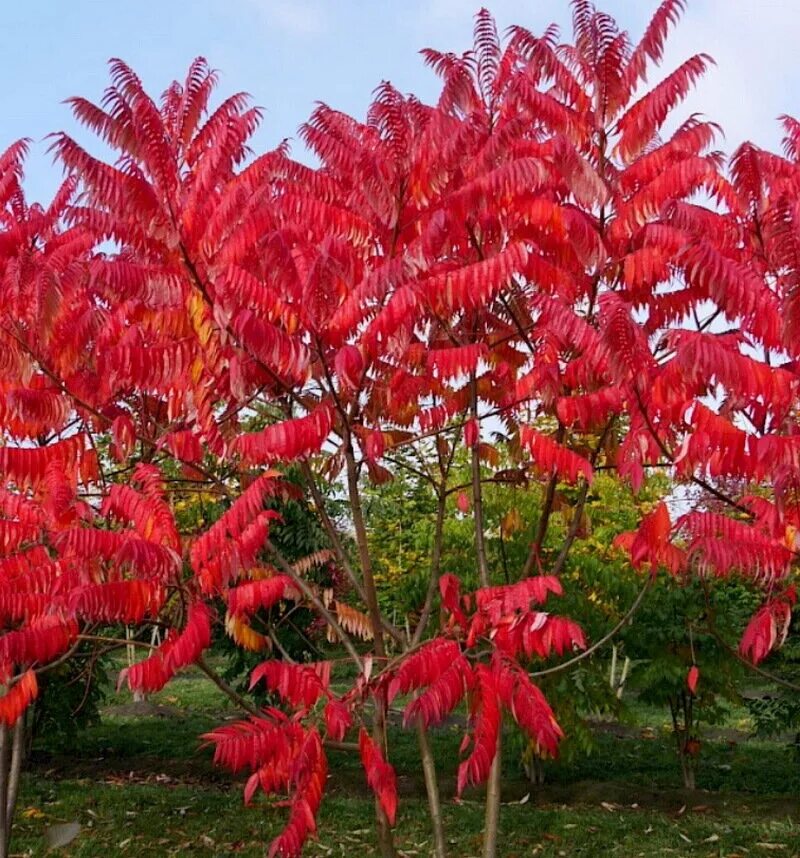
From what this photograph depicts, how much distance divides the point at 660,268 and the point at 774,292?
0.53 m

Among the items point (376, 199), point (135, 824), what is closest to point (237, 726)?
point (376, 199)

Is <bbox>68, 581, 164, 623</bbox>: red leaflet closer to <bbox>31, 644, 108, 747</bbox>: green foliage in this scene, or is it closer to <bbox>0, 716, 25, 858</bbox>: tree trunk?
<bbox>0, 716, 25, 858</bbox>: tree trunk

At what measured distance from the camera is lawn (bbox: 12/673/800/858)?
8266 millimetres

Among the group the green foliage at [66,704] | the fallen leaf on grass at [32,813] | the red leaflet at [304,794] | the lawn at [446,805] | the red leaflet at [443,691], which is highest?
the red leaflet at [443,691]

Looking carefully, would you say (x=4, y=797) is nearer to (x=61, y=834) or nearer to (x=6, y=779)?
(x=6, y=779)

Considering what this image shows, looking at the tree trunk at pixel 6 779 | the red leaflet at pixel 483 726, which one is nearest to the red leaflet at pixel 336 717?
the red leaflet at pixel 483 726

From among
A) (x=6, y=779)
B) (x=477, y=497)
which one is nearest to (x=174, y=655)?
(x=477, y=497)

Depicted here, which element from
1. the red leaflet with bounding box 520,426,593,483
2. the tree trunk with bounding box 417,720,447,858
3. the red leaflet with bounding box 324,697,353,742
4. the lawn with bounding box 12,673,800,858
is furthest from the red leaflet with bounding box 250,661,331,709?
the lawn with bounding box 12,673,800,858

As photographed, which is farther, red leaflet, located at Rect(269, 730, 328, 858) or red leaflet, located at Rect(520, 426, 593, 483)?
red leaflet, located at Rect(520, 426, 593, 483)

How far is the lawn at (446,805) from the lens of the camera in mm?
8266

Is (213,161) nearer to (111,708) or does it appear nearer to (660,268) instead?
(660,268)

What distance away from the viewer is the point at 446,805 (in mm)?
9586

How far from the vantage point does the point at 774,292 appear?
173 inches

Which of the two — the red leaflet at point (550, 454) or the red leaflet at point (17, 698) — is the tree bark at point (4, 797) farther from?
the red leaflet at point (550, 454)
